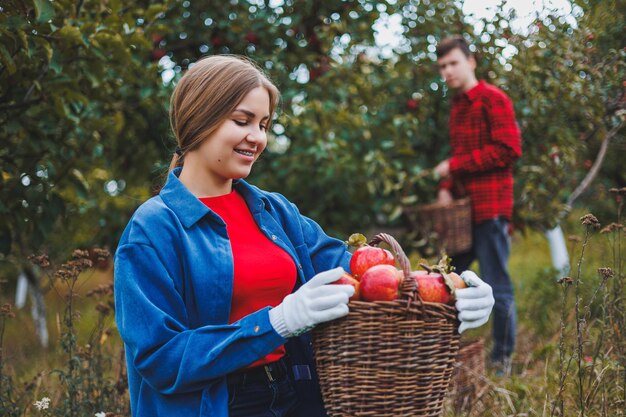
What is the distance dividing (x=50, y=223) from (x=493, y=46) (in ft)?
9.86

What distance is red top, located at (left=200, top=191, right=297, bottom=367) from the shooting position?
1.88 meters

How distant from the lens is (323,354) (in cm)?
165

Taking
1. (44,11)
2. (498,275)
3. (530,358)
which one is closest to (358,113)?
(498,275)

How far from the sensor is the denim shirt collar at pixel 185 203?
73.8 inches

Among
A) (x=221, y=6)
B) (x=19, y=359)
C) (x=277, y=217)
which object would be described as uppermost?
(x=221, y=6)

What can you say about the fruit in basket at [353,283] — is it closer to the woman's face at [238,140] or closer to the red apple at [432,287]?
the red apple at [432,287]

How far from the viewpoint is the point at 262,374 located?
187cm

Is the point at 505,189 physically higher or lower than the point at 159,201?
lower

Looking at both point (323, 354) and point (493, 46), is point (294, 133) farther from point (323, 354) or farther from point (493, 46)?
point (323, 354)

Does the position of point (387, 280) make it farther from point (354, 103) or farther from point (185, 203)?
point (354, 103)

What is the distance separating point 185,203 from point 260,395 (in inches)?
21.3

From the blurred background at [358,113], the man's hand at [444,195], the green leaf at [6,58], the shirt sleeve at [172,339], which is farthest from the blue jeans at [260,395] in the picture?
the man's hand at [444,195]

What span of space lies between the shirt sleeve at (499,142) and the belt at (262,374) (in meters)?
2.42

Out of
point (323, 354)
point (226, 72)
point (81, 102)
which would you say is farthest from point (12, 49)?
point (323, 354)
